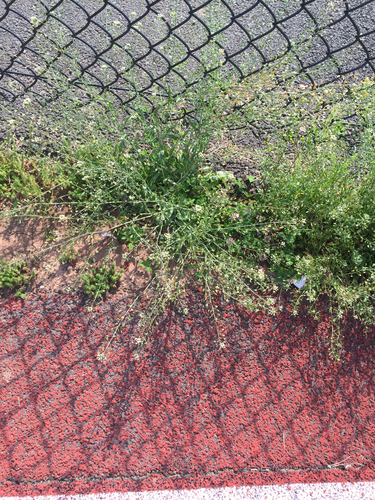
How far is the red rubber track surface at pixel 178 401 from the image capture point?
7.66 feet

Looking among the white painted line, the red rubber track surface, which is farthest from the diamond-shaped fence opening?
the white painted line

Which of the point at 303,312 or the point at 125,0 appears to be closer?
the point at 303,312

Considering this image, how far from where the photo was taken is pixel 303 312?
9.06 ft

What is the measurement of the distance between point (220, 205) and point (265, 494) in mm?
2047

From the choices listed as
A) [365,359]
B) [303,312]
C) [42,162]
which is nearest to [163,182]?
[42,162]

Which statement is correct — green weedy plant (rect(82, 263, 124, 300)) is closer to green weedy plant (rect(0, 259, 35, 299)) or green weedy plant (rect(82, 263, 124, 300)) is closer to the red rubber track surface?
the red rubber track surface

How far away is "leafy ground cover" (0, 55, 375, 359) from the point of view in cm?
249

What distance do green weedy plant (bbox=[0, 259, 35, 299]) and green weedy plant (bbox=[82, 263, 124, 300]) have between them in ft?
1.40

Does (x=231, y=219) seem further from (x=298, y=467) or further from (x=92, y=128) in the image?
(x=298, y=467)

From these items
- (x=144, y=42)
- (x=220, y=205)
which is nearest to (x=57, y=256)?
(x=220, y=205)

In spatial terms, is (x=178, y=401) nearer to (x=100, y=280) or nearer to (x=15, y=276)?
(x=100, y=280)

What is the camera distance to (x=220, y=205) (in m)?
2.78

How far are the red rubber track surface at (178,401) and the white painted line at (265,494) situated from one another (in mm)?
41

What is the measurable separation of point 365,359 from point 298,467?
0.93 metres
